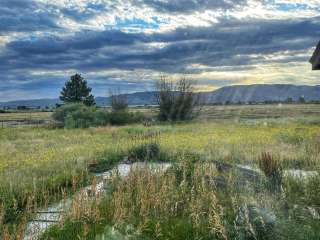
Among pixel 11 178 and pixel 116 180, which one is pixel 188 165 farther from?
pixel 11 178

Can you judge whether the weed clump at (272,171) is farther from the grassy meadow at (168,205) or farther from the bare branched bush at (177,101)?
the bare branched bush at (177,101)

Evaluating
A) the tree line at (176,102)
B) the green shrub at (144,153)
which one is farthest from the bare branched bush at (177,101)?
the green shrub at (144,153)

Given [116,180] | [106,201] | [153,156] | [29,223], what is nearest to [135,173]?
[116,180]

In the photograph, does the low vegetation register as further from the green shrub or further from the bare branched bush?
the green shrub

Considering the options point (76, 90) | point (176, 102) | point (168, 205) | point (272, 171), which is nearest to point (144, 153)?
point (272, 171)

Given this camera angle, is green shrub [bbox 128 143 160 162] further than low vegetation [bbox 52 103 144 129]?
No

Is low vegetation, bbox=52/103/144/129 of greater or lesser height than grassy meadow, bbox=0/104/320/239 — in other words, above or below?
below

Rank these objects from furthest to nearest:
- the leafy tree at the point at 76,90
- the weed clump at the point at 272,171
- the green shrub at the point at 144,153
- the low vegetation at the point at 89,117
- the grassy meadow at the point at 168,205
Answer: the leafy tree at the point at 76,90 < the low vegetation at the point at 89,117 < the green shrub at the point at 144,153 < the weed clump at the point at 272,171 < the grassy meadow at the point at 168,205

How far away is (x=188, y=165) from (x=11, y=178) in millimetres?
3526

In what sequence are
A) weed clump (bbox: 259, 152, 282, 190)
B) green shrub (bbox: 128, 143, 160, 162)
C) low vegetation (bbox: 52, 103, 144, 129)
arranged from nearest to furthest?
weed clump (bbox: 259, 152, 282, 190) < green shrub (bbox: 128, 143, 160, 162) < low vegetation (bbox: 52, 103, 144, 129)

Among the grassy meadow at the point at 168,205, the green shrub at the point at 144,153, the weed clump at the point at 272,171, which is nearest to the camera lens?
the grassy meadow at the point at 168,205

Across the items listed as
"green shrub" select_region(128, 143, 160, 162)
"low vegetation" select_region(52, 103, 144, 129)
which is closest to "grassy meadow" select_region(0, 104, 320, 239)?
"green shrub" select_region(128, 143, 160, 162)

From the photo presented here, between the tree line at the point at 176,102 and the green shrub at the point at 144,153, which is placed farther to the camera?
the tree line at the point at 176,102

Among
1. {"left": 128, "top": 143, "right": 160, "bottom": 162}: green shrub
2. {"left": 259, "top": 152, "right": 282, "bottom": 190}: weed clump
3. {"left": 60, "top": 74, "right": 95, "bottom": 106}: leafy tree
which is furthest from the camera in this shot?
{"left": 60, "top": 74, "right": 95, "bottom": 106}: leafy tree
